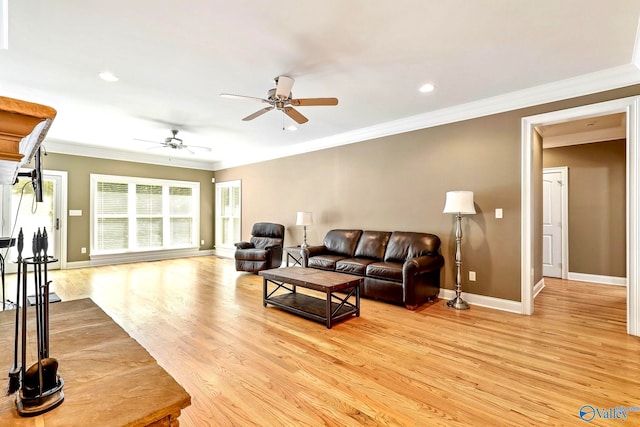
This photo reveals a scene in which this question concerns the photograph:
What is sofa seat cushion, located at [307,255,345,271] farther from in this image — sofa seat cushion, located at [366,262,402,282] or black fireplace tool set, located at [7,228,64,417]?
black fireplace tool set, located at [7,228,64,417]

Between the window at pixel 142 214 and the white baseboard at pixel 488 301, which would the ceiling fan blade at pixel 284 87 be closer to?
the white baseboard at pixel 488 301

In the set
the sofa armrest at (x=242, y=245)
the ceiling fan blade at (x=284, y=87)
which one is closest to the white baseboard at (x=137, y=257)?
the sofa armrest at (x=242, y=245)

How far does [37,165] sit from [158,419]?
3.23ft

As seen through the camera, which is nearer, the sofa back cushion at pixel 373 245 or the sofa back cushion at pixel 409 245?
the sofa back cushion at pixel 409 245

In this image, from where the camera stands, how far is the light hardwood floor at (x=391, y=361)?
6.17 ft

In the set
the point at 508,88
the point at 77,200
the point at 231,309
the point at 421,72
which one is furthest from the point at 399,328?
the point at 77,200

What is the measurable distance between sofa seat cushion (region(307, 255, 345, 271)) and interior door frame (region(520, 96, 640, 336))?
7.92 feet

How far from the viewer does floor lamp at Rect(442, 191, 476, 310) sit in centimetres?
373

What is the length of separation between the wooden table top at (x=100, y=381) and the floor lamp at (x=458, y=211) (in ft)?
11.7

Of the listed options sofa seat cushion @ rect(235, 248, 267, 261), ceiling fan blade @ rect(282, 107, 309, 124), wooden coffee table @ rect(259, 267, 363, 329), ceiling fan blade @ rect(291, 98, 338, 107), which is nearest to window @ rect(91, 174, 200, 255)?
sofa seat cushion @ rect(235, 248, 267, 261)

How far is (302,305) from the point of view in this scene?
3666mm

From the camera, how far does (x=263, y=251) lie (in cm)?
582

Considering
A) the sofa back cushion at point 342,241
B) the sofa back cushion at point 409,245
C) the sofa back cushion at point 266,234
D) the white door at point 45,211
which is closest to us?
the sofa back cushion at point 409,245

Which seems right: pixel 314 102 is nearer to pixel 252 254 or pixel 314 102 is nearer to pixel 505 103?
pixel 505 103
